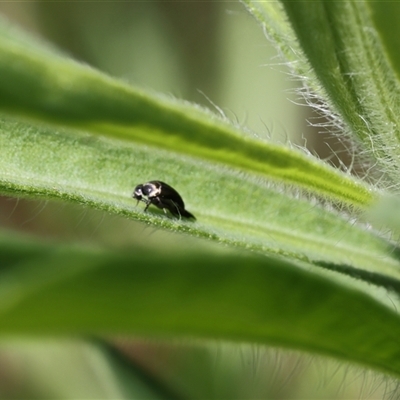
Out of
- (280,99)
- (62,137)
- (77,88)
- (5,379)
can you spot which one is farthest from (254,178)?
(5,379)

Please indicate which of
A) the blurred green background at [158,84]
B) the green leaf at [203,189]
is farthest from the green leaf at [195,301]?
the blurred green background at [158,84]

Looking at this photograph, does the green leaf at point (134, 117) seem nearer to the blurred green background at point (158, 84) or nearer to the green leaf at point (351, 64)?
the green leaf at point (351, 64)

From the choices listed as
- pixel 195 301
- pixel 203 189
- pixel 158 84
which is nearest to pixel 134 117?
pixel 195 301

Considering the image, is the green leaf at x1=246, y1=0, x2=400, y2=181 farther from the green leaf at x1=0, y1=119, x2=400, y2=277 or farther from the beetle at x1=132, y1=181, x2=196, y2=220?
the beetle at x1=132, y1=181, x2=196, y2=220

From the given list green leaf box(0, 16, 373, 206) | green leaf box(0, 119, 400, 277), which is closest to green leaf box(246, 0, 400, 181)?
green leaf box(0, 16, 373, 206)

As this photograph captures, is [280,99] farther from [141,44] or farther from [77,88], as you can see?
[77,88]

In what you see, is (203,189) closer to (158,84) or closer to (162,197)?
(162,197)

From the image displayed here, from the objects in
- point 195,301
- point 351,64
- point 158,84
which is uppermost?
point 158,84

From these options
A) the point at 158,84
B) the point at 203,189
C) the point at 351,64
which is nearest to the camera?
the point at 351,64

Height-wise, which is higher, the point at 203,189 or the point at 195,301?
the point at 203,189

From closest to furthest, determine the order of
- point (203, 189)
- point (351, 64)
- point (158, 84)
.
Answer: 1. point (351, 64)
2. point (203, 189)
3. point (158, 84)
